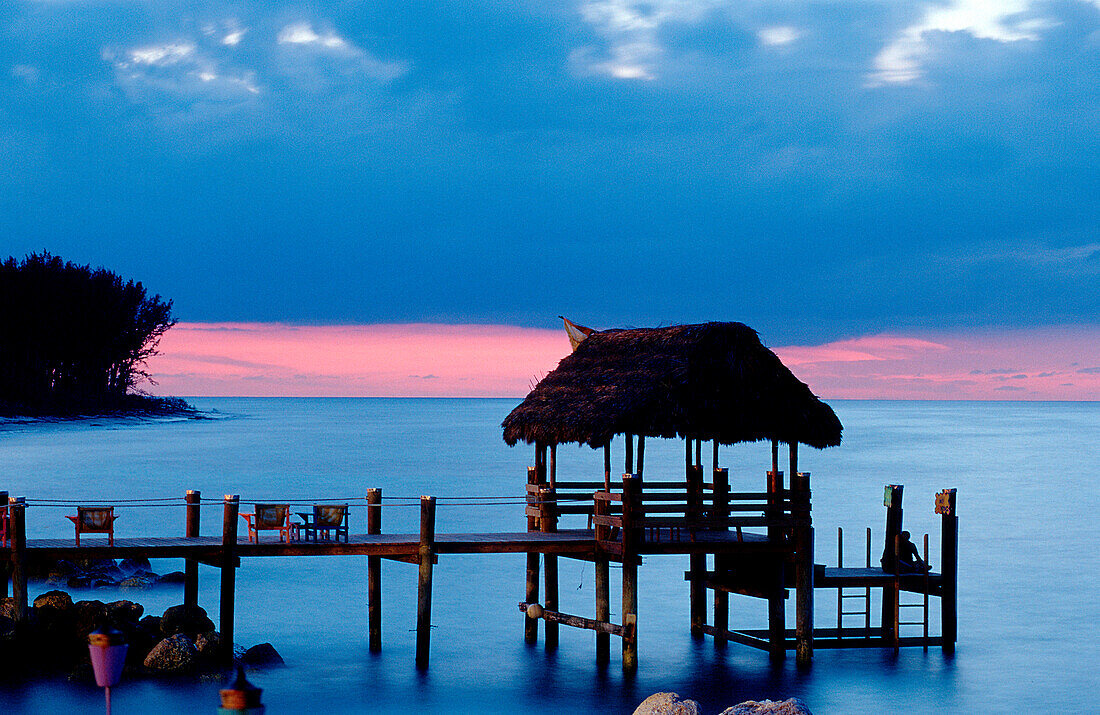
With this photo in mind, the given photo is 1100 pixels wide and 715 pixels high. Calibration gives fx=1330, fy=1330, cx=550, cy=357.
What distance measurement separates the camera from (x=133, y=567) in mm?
27578

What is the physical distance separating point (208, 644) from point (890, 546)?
9658 millimetres

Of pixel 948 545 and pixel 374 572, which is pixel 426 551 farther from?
pixel 948 545

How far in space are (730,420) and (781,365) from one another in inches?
57.7

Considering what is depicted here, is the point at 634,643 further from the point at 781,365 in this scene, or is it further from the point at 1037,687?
the point at 1037,687

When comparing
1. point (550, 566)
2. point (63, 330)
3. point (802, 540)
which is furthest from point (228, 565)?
point (63, 330)

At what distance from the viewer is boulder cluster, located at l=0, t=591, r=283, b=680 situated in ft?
55.0

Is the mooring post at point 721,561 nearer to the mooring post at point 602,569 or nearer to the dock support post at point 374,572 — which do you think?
the mooring post at point 602,569

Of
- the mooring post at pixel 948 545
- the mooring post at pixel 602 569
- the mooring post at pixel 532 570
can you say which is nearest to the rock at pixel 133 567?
the mooring post at pixel 532 570

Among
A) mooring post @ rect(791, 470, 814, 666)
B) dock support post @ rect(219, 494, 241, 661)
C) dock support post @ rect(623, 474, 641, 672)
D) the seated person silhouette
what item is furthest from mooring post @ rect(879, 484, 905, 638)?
dock support post @ rect(219, 494, 241, 661)

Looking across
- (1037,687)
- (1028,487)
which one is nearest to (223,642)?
(1037,687)

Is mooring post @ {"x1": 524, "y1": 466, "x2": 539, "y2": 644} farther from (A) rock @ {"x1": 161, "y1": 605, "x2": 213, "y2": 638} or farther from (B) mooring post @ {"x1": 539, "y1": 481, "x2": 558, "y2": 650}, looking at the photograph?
(A) rock @ {"x1": 161, "y1": 605, "x2": 213, "y2": 638}

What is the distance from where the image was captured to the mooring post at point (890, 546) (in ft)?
63.3

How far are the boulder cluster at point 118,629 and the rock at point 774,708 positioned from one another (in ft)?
23.6

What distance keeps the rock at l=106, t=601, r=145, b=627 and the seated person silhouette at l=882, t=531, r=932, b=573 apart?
1066cm
